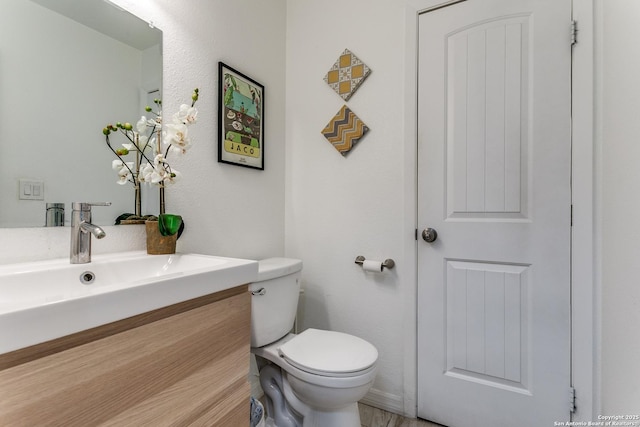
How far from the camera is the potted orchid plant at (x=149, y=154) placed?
42.3 inches

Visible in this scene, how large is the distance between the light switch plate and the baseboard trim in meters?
1.66

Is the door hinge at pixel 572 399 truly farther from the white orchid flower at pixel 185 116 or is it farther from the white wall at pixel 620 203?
the white orchid flower at pixel 185 116

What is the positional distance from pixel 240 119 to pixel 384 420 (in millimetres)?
1668

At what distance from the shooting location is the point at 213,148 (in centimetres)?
140

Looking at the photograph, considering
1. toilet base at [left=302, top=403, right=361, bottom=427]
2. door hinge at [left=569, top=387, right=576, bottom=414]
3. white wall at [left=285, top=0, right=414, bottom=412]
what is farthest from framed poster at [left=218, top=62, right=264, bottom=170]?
door hinge at [left=569, top=387, right=576, bottom=414]

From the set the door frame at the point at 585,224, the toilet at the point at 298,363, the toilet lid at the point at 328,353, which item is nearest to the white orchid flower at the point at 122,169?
the toilet at the point at 298,363

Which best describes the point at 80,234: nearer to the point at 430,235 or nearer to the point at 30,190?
the point at 30,190

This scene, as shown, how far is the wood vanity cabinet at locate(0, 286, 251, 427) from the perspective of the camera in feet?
1.55

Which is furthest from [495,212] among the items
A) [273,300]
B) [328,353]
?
[273,300]

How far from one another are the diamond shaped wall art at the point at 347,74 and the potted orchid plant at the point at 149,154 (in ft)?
2.81

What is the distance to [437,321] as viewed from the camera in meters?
1.49

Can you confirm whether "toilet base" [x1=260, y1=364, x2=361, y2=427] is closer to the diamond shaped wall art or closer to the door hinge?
the door hinge

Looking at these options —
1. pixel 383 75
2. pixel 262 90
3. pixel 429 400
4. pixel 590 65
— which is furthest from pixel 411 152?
pixel 429 400

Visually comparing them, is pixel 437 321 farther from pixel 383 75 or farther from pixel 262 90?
pixel 262 90
